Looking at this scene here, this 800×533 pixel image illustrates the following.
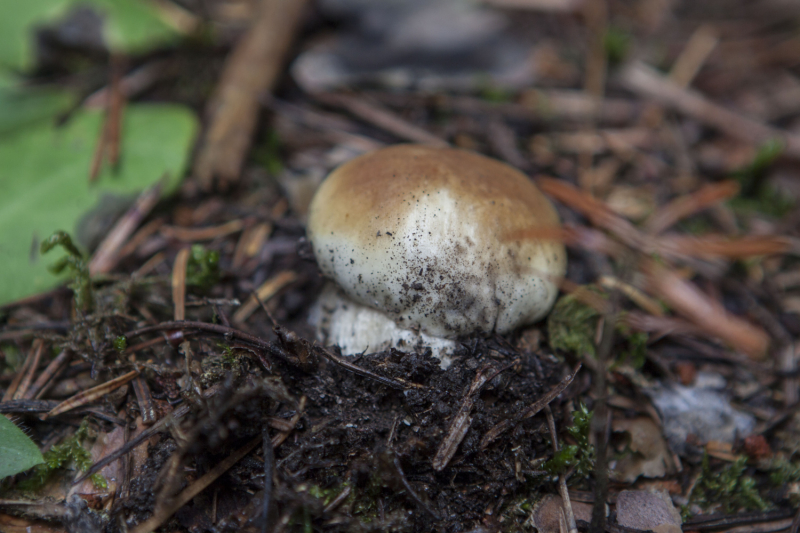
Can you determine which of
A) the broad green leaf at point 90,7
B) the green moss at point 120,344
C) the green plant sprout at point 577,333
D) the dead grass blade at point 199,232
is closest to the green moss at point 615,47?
the green plant sprout at point 577,333

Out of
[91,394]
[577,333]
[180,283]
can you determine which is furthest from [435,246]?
[91,394]

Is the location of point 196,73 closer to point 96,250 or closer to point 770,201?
Answer: point 96,250

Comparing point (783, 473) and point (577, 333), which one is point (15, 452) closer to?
point (577, 333)

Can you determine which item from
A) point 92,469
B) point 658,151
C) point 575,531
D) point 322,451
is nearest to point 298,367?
point 322,451

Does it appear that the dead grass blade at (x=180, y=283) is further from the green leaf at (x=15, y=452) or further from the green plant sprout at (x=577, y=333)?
the green plant sprout at (x=577, y=333)

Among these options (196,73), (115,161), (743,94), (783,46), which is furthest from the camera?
A: (783,46)

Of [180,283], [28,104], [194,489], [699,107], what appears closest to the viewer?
[194,489]
